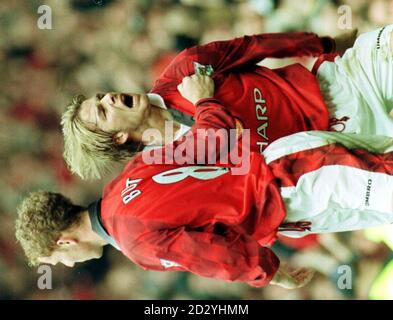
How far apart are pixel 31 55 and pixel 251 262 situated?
61 cm

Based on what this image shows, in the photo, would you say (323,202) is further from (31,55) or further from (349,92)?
(31,55)

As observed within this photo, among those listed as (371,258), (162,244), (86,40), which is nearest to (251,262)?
(162,244)

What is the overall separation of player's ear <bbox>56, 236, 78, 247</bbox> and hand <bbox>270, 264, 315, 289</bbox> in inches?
15.9

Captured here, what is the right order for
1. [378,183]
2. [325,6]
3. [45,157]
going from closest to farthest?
1. [378,183]
2. [45,157]
3. [325,6]

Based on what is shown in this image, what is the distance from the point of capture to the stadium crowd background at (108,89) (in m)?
1.20

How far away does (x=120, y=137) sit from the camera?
3.98 feet

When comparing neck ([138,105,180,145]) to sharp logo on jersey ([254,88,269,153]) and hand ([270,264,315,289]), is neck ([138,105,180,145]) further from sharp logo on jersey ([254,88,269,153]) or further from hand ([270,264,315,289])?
hand ([270,264,315,289])

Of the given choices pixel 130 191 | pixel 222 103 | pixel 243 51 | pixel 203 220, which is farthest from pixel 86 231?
pixel 243 51

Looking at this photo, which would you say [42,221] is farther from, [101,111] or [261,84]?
[261,84]

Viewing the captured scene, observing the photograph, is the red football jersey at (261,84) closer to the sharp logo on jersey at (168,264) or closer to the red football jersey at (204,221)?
the red football jersey at (204,221)

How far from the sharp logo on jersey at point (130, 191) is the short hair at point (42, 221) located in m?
0.13

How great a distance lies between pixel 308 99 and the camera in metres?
1.25

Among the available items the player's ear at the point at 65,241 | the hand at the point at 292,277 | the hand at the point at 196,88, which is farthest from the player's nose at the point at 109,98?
the hand at the point at 292,277

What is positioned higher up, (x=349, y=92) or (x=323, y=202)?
(x=349, y=92)
